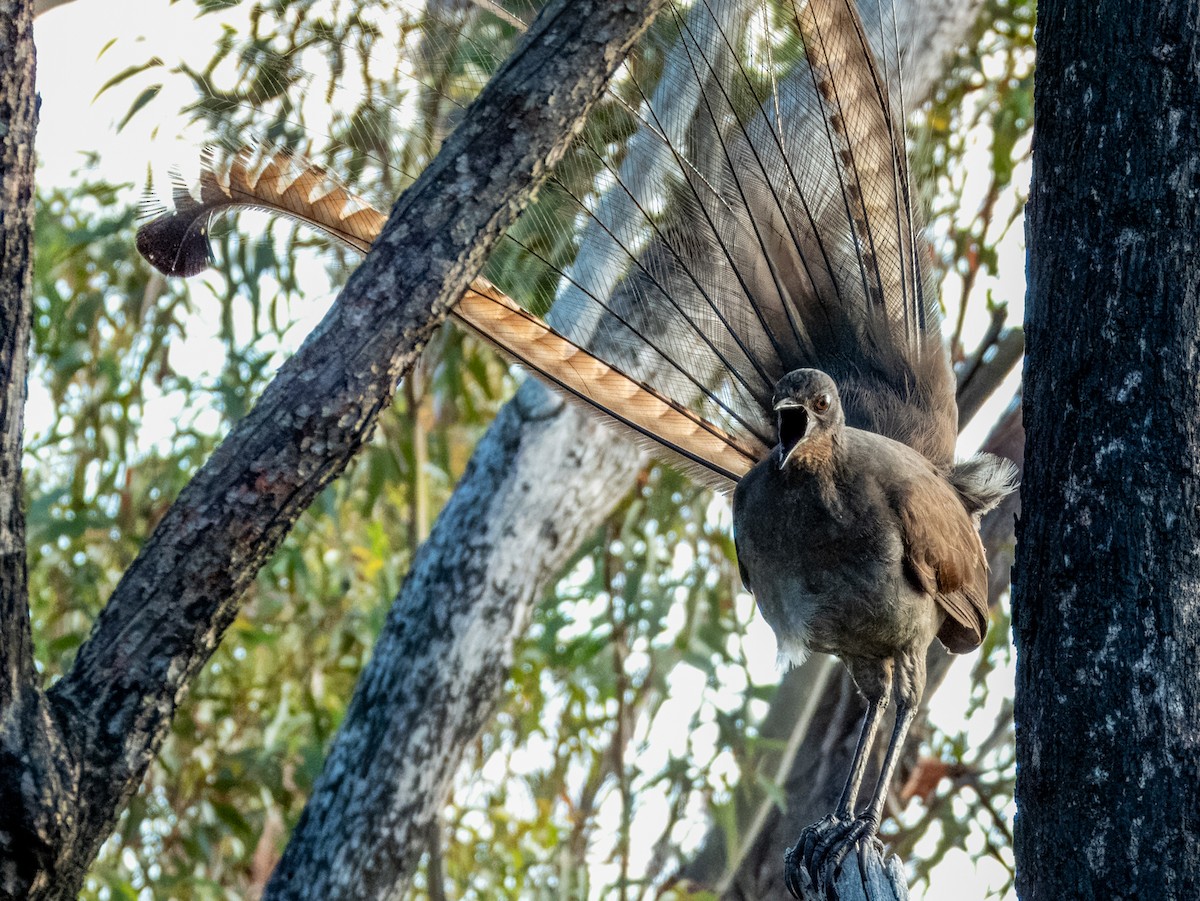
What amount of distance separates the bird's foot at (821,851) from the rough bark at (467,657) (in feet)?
4.79

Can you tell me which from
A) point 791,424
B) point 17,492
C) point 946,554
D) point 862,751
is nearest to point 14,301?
point 17,492

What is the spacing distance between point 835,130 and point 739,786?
241 cm

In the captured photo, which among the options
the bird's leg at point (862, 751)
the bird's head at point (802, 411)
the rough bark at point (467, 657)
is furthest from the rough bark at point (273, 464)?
the rough bark at point (467, 657)

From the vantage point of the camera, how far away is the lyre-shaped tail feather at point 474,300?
2102 mm

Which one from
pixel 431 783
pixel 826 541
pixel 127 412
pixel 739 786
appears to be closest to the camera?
pixel 826 541

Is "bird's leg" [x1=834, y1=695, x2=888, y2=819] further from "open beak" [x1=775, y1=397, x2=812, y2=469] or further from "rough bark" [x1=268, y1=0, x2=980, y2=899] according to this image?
"rough bark" [x1=268, y1=0, x2=980, y2=899]

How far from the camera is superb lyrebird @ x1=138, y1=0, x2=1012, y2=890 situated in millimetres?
2248

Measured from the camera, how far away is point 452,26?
89.4 inches

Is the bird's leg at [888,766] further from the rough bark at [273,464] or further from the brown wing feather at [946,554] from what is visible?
the rough bark at [273,464]

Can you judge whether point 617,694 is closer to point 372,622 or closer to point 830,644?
point 372,622

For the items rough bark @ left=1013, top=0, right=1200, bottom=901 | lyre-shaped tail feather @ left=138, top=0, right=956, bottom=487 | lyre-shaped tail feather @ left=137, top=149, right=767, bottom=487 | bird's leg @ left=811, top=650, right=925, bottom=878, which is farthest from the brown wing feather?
rough bark @ left=1013, top=0, right=1200, bottom=901

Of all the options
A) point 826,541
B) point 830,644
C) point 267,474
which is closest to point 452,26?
point 267,474

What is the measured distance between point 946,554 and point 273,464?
121cm

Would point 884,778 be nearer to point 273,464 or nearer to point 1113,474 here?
point 1113,474
